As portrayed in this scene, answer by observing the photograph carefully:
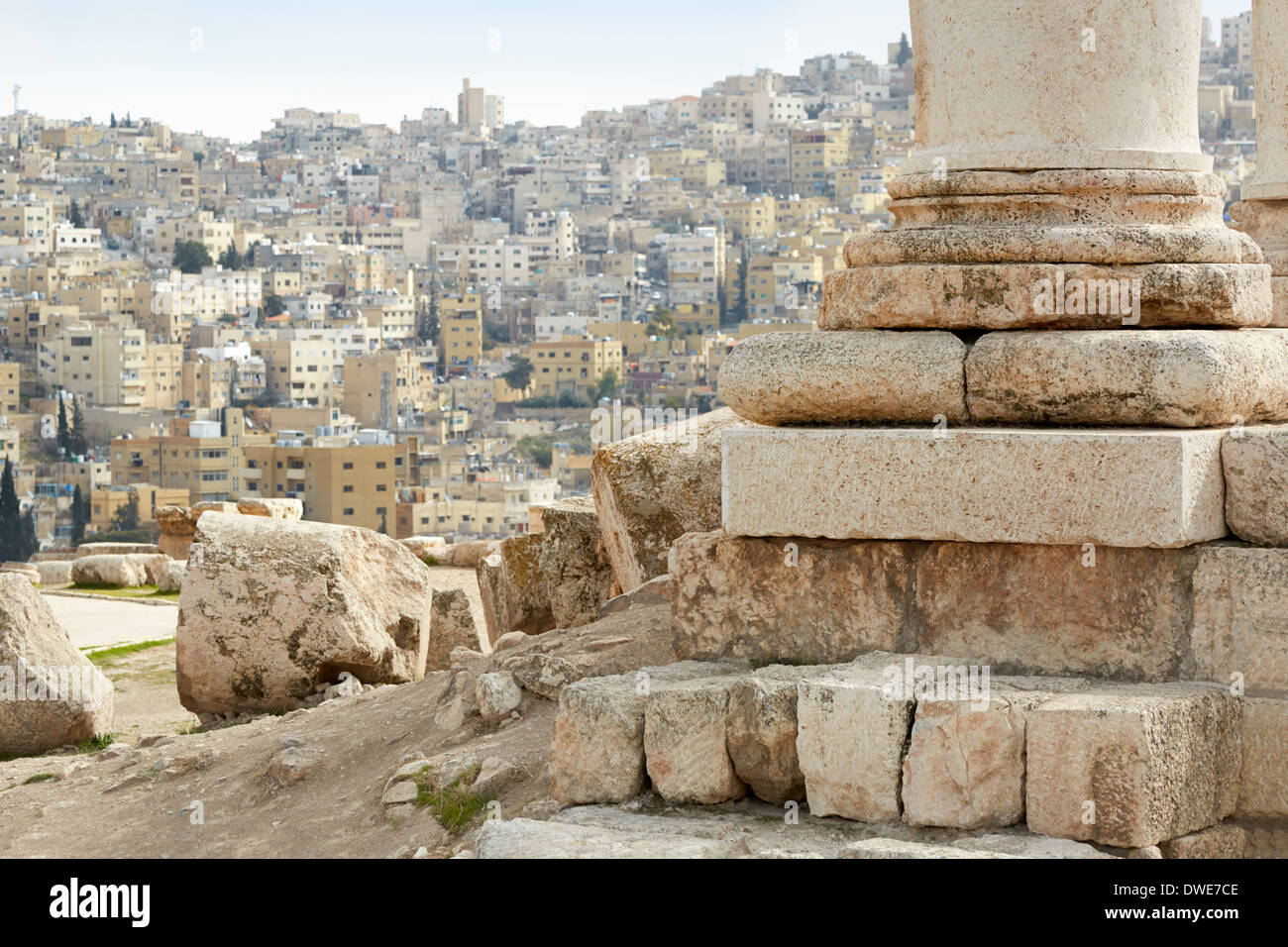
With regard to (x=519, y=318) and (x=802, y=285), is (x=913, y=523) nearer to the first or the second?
(x=802, y=285)

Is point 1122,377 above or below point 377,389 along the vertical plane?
above

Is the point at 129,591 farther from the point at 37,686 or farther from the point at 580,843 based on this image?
the point at 580,843

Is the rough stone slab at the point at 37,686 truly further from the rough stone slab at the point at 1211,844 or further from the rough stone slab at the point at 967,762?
the rough stone slab at the point at 1211,844

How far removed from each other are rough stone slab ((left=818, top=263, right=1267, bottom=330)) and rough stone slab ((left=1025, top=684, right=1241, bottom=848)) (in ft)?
3.63

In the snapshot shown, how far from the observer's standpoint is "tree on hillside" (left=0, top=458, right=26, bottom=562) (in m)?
45.6

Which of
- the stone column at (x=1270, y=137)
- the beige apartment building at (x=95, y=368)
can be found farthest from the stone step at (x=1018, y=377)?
the beige apartment building at (x=95, y=368)

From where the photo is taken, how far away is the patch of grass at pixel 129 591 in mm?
14383

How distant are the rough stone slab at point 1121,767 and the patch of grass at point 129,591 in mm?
11145

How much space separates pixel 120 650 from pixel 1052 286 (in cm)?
791

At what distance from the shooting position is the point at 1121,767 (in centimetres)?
397

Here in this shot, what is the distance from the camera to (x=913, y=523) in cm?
457

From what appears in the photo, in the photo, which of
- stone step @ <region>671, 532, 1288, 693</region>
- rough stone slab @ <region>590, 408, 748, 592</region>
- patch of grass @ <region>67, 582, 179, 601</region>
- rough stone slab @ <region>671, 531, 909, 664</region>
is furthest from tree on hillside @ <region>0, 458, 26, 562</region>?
stone step @ <region>671, 532, 1288, 693</region>

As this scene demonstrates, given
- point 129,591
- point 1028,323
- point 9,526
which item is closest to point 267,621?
point 1028,323
